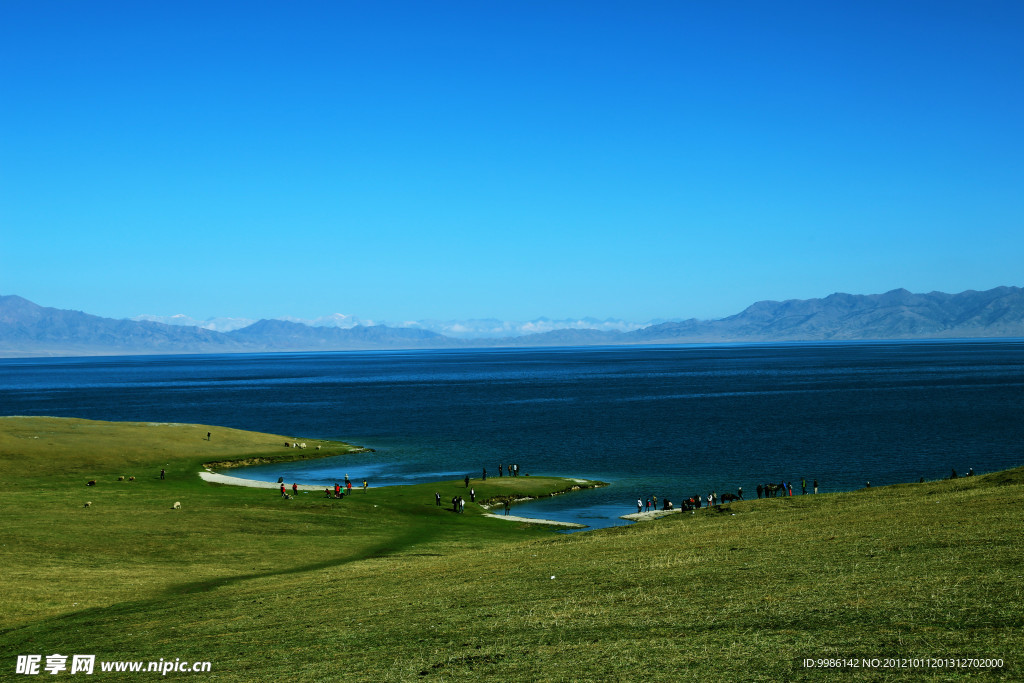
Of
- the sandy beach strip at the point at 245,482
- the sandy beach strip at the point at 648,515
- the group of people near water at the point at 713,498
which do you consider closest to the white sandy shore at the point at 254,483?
the sandy beach strip at the point at 245,482

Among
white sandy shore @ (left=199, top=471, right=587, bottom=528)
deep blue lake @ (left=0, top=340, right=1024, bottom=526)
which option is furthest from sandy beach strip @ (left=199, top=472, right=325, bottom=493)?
deep blue lake @ (left=0, top=340, right=1024, bottom=526)

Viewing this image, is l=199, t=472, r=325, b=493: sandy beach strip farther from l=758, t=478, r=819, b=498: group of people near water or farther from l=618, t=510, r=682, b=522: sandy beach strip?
l=758, t=478, r=819, b=498: group of people near water

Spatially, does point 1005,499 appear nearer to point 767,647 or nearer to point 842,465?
point 767,647

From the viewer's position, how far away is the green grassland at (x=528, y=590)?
59.0ft

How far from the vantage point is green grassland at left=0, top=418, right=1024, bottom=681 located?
1798 centimetres

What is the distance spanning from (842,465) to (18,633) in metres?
77.6

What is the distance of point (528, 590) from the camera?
2706 cm

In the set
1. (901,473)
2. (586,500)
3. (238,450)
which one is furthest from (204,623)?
(238,450)

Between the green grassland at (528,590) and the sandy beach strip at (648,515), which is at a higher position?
the green grassland at (528,590)

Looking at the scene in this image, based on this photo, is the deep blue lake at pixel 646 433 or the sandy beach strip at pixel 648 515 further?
the deep blue lake at pixel 646 433

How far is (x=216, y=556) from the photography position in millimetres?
41500

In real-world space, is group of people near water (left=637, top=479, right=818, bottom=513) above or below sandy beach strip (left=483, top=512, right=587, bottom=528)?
above

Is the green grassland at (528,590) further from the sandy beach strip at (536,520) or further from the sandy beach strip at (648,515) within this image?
the sandy beach strip at (648,515)

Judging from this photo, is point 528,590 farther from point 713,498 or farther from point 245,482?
point 245,482
